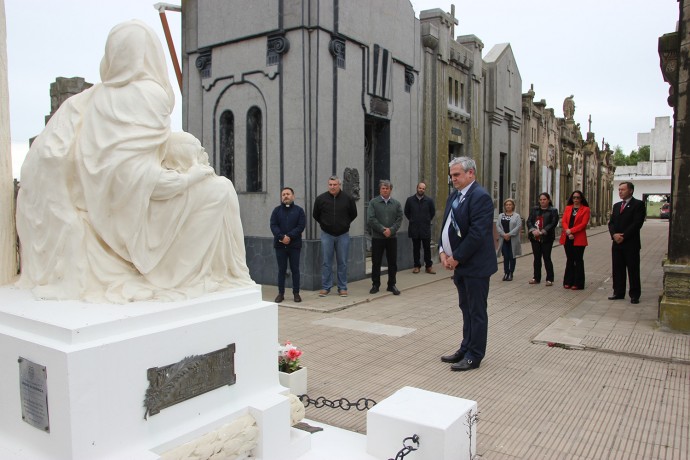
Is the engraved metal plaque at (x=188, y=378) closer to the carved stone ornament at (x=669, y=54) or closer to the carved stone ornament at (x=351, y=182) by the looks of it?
the carved stone ornament at (x=669, y=54)

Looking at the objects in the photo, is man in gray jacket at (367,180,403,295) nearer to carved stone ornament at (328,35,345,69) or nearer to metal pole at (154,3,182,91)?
carved stone ornament at (328,35,345,69)

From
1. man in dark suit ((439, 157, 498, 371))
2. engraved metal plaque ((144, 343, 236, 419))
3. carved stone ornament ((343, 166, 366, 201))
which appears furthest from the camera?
carved stone ornament ((343, 166, 366, 201))

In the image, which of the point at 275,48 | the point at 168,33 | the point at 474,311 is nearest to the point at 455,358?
the point at 474,311

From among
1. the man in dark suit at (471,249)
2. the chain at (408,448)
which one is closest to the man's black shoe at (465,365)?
the man in dark suit at (471,249)

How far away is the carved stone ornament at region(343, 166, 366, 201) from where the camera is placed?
31.0ft

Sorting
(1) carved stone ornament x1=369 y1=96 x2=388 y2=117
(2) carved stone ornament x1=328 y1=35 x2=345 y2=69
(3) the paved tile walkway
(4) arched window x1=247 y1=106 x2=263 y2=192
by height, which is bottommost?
(3) the paved tile walkway

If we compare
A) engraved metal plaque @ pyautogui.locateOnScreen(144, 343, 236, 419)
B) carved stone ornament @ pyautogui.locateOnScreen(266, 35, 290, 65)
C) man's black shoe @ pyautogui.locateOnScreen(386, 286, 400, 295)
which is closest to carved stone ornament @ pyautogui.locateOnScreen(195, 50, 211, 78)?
carved stone ornament @ pyautogui.locateOnScreen(266, 35, 290, 65)

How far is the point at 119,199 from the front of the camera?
2.84 m

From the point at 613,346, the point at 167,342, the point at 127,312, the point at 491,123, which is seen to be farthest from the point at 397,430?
the point at 491,123

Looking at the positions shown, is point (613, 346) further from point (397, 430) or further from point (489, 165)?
point (489, 165)

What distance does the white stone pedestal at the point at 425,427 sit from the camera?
2.89 meters

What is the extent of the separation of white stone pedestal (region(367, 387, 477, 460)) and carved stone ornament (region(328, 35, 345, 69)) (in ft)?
22.5

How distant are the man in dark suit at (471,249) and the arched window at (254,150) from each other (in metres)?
5.20

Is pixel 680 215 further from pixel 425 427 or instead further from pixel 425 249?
pixel 425 249
